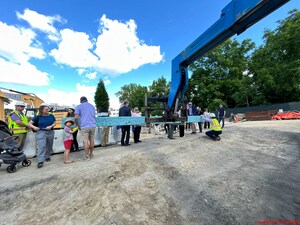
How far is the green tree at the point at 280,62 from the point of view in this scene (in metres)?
22.8

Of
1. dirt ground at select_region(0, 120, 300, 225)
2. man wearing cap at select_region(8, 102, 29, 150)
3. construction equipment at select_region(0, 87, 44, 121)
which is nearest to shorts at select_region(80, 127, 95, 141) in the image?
dirt ground at select_region(0, 120, 300, 225)

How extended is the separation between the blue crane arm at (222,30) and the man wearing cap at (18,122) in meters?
5.09

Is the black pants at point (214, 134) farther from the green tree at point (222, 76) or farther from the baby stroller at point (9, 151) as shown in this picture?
the green tree at point (222, 76)

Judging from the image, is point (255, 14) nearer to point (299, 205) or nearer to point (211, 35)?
point (211, 35)

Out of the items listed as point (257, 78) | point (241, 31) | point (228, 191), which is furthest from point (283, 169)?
point (257, 78)

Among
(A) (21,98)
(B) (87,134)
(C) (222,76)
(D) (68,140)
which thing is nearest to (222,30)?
(B) (87,134)

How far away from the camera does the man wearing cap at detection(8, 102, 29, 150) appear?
16.9 feet

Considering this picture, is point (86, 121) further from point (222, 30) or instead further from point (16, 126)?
point (222, 30)

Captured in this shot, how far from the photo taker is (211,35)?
534 centimetres

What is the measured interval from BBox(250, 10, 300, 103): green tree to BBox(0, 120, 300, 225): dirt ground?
80.0 ft

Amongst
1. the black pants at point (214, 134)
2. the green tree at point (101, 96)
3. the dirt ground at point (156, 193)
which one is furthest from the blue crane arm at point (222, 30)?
the green tree at point (101, 96)

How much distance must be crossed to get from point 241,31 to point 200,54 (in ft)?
5.38

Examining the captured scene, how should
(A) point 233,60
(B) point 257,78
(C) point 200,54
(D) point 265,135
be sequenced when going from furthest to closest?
(A) point 233,60
(B) point 257,78
(D) point 265,135
(C) point 200,54

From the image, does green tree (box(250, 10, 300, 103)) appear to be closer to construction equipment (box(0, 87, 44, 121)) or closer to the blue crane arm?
the blue crane arm
